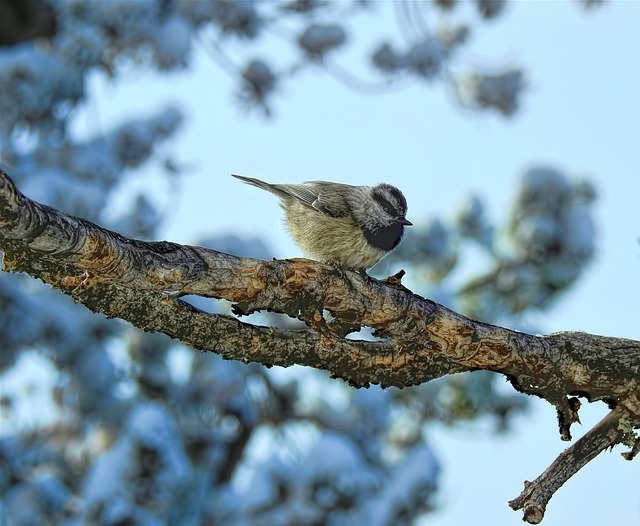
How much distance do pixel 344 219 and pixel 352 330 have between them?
100 centimetres

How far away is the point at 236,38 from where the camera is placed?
6.54 m

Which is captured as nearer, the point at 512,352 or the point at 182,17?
the point at 512,352

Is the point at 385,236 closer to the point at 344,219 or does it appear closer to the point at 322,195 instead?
the point at 344,219

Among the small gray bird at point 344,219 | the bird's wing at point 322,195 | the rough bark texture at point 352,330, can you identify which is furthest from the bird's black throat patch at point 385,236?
the rough bark texture at point 352,330

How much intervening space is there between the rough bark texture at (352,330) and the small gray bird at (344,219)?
693mm

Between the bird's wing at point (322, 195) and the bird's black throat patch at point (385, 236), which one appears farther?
the bird's wing at point (322, 195)

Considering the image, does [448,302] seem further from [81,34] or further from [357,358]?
[357,358]

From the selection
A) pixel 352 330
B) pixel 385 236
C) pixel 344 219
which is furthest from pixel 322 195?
pixel 352 330

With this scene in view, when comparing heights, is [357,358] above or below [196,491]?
below

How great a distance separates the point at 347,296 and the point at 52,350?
3.66 m

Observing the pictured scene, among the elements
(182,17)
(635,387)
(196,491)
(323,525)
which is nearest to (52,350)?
(196,491)

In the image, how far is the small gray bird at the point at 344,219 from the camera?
3248mm

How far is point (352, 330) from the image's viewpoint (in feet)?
8.05

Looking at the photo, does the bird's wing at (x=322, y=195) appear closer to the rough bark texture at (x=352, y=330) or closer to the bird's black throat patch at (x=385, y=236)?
the bird's black throat patch at (x=385, y=236)
